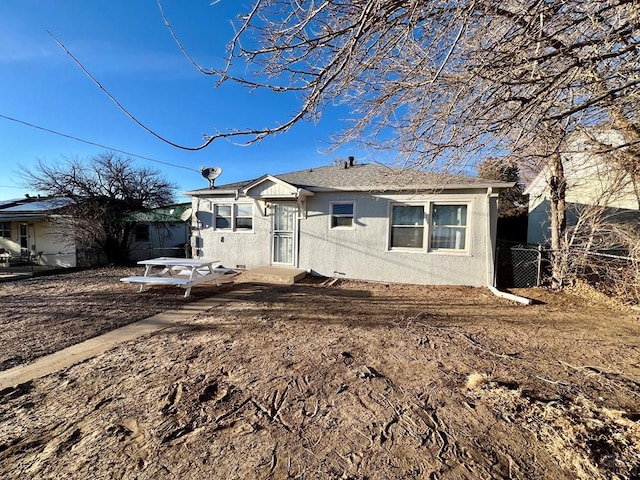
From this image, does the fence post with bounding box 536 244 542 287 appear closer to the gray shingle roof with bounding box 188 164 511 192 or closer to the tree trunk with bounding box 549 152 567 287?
the tree trunk with bounding box 549 152 567 287

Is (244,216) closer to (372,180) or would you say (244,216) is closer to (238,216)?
(238,216)

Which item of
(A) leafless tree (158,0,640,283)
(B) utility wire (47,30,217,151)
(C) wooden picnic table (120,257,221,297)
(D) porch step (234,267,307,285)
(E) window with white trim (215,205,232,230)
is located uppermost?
(A) leafless tree (158,0,640,283)

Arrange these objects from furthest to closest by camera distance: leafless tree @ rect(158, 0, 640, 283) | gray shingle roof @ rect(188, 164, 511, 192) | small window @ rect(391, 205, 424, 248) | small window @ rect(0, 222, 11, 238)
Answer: small window @ rect(0, 222, 11, 238) → small window @ rect(391, 205, 424, 248) → gray shingle roof @ rect(188, 164, 511, 192) → leafless tree @ rect(158, 0, 640, 283)

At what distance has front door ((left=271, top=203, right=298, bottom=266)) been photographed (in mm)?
9719

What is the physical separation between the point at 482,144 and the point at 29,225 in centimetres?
1969

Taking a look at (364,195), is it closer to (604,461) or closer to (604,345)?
(604,345)

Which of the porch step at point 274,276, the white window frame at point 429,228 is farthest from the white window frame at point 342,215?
the porch step at point 274,276

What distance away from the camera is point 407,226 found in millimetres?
8594

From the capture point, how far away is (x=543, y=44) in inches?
125

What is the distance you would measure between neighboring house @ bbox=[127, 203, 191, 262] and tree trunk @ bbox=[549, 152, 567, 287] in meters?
12.7

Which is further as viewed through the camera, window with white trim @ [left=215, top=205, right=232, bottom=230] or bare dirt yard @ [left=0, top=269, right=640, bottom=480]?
window with white trim @ [left=215, top=205, right=232, bottom=230]

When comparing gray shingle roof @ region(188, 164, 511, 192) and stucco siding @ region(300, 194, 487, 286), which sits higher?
gray shingle roof @ region(188, 164, 511, 192)

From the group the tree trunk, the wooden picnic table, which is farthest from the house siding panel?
the wooden picnic table

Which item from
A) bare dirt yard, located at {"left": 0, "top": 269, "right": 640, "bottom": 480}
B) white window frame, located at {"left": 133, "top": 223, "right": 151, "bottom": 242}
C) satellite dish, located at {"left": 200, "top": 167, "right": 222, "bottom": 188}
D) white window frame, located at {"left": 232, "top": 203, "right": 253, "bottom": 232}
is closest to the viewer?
bare dirt yard, located at {"left": 0, "top": 269, "right": 640, "bottom": 480}
